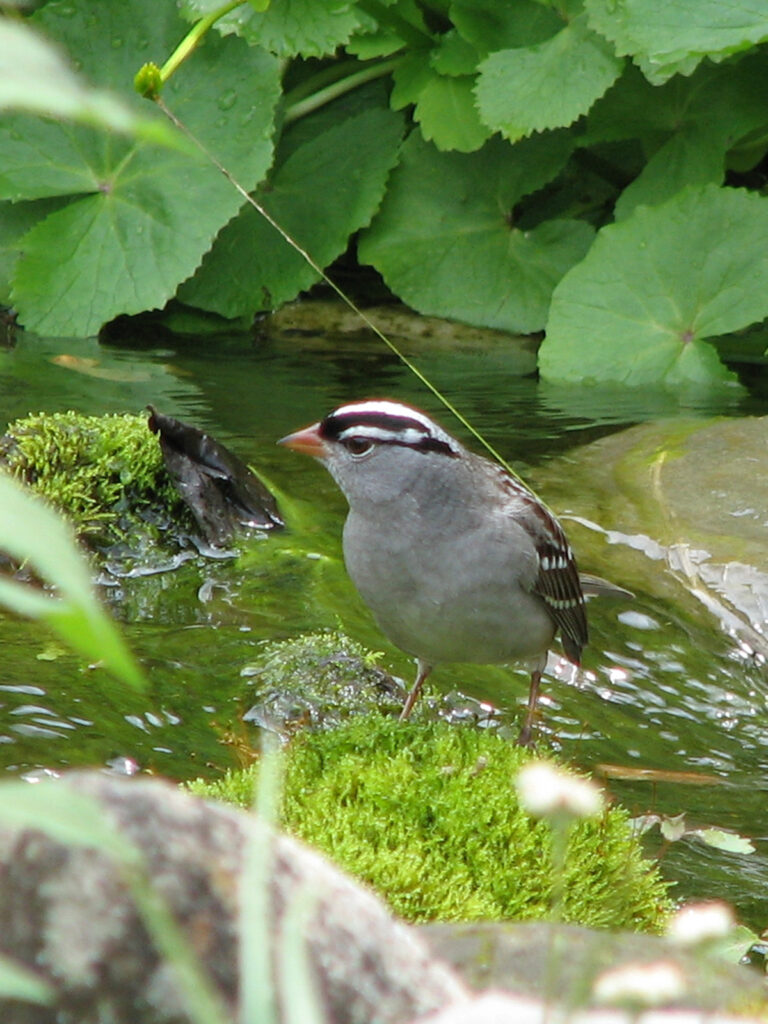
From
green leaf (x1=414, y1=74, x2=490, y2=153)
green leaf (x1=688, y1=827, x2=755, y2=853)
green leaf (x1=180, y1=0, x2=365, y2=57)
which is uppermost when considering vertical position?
green leaf (x1=180, y1=0, x2=365, y2=57)

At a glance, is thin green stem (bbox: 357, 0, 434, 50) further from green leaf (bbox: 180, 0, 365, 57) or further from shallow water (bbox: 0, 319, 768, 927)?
shallow water (bbox: 0, 319, 768, 927)

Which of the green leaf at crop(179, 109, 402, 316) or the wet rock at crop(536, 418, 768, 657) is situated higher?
the green leaf at crop(179, 109, 402, 316)

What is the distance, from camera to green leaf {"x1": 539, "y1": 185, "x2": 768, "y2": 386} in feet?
29.4

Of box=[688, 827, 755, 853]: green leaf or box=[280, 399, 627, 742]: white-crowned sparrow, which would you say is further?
box=[280, 399, 627, 742]: white-crowned sparrow

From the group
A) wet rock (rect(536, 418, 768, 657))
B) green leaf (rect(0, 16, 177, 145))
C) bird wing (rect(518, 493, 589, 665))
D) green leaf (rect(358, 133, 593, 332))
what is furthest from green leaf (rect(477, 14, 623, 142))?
green leaf (rect(0, 16, 177, 145))

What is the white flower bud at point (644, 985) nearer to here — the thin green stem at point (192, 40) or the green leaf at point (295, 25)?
the thin green stem at point (192, 40)

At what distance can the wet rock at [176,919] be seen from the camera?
4.81 ft

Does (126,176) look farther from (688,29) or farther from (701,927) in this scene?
(701,927)

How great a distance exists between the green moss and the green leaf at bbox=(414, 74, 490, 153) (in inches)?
155

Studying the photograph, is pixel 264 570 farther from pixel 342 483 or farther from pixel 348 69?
pixel 348 69

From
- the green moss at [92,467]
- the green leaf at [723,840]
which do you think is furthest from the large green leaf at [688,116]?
the green leaf at [723,840]

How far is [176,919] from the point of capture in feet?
4.95

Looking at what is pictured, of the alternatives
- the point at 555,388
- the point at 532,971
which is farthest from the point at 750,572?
the point at 532,971

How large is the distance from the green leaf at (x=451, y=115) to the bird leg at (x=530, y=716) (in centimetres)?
516
